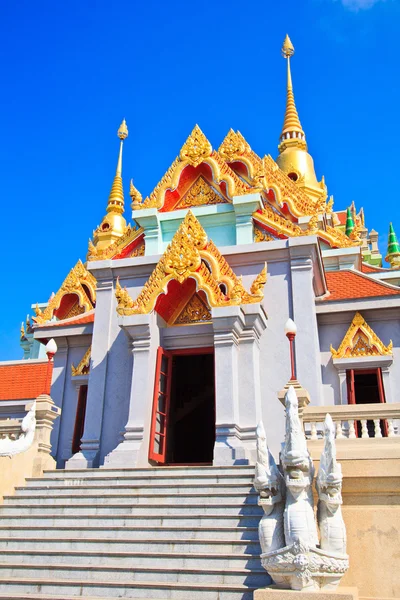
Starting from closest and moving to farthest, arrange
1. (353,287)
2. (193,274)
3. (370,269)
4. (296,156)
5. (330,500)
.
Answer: (330,500)
(193,274)
(353,287)
(370,269)
(296,156)

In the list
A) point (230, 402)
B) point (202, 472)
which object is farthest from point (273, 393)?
point (202, 472)

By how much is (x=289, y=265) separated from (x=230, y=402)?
2973 mm

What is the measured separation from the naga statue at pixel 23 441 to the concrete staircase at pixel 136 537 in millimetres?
548

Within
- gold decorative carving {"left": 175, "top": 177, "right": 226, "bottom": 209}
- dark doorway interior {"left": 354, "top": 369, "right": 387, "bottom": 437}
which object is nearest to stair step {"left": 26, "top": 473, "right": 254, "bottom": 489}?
dark doorway interior {"left": 354, "top": 369, "right": 387, "bottom": 437}

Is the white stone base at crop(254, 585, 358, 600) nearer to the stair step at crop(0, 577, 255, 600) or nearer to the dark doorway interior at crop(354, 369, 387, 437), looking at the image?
the stair step at crop(0, 577, 255, 600)

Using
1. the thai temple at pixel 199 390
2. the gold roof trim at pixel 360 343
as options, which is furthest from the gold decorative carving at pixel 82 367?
the gold roof trim at pixel 360 343

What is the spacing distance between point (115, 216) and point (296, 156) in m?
9.22

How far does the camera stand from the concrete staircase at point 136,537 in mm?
6418

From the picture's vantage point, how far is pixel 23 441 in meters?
9.17

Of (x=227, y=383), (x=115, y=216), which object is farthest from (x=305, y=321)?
(x=115, y=216)

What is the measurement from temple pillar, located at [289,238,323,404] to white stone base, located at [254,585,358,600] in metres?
4.92

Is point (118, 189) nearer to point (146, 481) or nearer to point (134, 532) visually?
point (146, 481)

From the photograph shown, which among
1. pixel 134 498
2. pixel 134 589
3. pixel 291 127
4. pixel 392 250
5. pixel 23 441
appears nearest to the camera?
pixel 134 589

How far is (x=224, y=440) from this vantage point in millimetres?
9523
